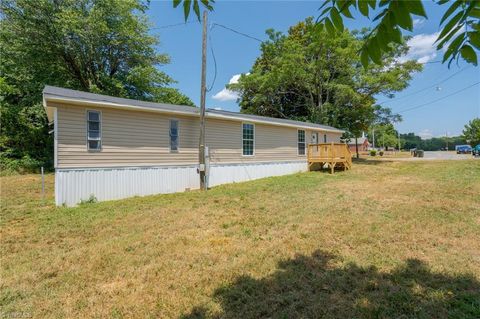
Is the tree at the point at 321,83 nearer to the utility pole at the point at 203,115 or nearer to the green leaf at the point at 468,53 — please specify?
the utility pole at the point at 203,115

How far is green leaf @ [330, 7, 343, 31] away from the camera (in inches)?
49.7

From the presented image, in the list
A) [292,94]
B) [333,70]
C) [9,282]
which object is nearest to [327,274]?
[9,282]

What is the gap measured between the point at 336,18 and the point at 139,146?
359 inches

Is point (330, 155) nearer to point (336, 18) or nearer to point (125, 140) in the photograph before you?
point (125, 140)

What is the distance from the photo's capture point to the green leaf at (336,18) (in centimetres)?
126

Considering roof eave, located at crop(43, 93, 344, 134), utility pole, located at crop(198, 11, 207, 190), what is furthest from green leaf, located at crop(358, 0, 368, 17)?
utility pole, located at crop(198, 11, 207, 190)

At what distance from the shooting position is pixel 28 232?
5387 millimetres

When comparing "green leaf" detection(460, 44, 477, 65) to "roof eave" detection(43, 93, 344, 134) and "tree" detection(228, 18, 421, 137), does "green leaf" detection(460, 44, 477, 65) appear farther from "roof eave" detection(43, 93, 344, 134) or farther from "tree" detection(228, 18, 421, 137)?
"tree" detection(228, 18, 421, 137)

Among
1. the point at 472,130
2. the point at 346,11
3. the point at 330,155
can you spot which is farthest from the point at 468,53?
the point at 472,130

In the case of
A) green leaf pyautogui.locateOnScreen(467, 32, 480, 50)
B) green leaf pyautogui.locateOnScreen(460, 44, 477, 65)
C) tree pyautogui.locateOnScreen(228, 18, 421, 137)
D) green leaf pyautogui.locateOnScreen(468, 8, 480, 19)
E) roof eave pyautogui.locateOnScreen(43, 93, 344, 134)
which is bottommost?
green leaf pyautogui.locateOnScreen(460, 44, 477, 65)

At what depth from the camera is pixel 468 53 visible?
111cm

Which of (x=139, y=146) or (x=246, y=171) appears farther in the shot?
(x=246, y=171)

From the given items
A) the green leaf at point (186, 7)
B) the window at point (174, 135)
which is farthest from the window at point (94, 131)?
the green leaf at point (186, 7)

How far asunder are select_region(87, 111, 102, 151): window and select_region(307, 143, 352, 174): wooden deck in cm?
1097
